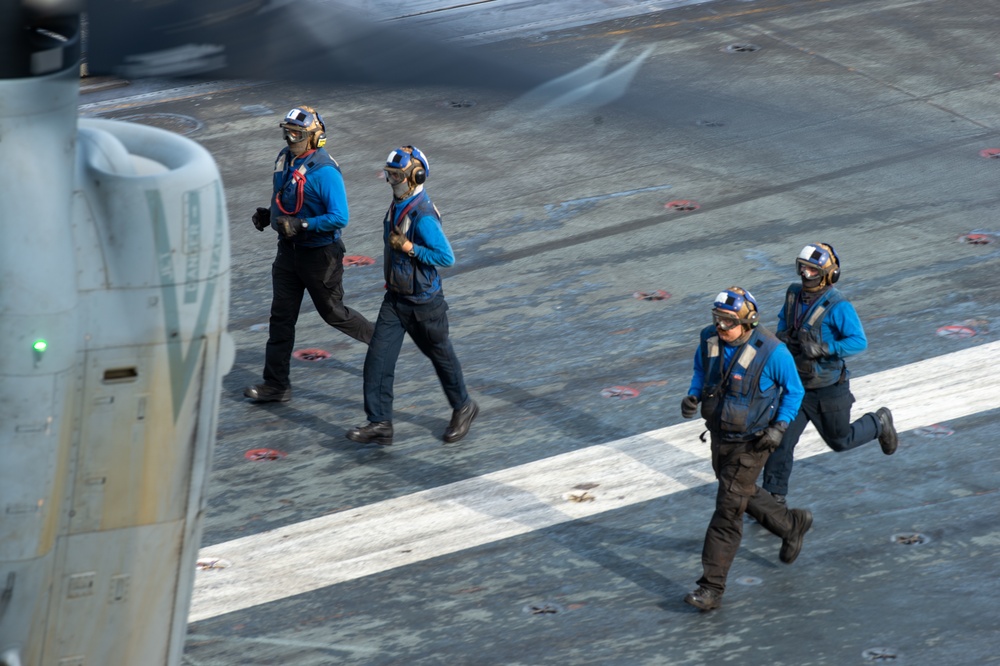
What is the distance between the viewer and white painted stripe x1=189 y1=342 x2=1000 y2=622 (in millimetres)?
8672

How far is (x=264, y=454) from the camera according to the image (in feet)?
33.4

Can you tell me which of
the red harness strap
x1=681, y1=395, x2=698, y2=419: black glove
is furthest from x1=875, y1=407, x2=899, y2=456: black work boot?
the red harness strap

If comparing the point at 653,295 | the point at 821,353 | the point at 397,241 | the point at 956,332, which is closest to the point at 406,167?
the point at 397,241

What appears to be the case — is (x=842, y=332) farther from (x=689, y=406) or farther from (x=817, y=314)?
A: (x=689, y=406)

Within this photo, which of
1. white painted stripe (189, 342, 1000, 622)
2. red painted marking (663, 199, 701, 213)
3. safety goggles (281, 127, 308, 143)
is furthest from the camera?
red painted marking (663, 199, 701, 213)

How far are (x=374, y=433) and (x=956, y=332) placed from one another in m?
4.81

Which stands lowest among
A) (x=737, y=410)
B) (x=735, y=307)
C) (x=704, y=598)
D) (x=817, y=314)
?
(x=704, y=598)

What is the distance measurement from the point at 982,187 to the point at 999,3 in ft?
22.6

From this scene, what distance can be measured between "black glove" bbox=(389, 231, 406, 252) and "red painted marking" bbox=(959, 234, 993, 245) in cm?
603

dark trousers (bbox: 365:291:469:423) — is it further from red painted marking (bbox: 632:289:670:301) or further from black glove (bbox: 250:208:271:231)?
red painted marking (bbox: 632:289:670:301)

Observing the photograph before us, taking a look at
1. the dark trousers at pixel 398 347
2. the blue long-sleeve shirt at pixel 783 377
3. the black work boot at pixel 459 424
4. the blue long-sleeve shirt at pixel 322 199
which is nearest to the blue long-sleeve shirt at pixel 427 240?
the dark trousers at pixel 398 347

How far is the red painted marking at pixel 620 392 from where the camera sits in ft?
35.7

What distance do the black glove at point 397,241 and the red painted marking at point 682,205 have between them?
4995 millimetres

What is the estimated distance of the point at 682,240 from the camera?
1341 centimetres
